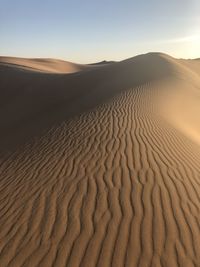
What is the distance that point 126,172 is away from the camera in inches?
239

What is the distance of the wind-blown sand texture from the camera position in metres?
4.08

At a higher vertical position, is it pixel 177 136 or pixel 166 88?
pixel 177 136

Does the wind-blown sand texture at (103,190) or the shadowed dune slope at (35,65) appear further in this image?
the shadowed dune slope at (35,65)

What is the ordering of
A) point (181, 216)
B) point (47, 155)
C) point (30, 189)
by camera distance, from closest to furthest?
point (181, 216), point (30, 189), point (47, 155)

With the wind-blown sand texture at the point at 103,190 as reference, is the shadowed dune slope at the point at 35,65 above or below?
below

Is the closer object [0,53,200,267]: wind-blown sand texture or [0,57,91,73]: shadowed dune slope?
[0,53,200,267]: wind-blown sand texture

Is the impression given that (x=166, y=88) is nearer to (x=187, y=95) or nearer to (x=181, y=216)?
(x=187, y=95)

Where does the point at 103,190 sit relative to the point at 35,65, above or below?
above

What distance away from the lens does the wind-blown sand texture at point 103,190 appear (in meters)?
4.08

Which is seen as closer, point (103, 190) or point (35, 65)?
point (103, 190)

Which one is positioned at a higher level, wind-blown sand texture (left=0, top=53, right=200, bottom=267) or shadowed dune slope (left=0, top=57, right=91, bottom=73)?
wind-blown sand texture (left=0, top=53, right=200, bottom=267)

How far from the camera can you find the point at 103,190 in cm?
550

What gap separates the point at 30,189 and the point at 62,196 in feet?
2.74

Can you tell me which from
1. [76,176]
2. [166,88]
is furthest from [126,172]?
[166,88]
